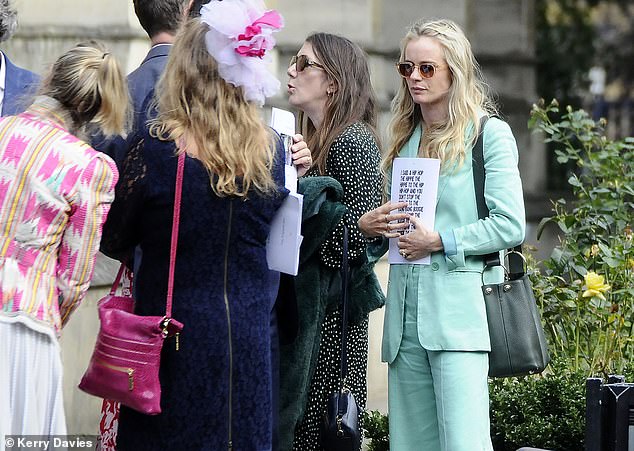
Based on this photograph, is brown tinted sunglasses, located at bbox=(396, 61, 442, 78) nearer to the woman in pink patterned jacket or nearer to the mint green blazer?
the mint green blazer

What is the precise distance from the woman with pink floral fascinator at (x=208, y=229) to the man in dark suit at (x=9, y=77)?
3.30 ft

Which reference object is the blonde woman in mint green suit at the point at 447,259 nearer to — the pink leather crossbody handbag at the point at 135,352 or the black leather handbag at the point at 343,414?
the black leather handbag at the point at 343,414

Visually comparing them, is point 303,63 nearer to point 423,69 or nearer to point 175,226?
point 423,69

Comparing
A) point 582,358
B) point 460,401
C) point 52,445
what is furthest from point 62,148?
point 582,358

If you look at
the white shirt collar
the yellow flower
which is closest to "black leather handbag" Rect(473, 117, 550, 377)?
the yellow flower

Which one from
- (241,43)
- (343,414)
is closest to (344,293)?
(343,414)

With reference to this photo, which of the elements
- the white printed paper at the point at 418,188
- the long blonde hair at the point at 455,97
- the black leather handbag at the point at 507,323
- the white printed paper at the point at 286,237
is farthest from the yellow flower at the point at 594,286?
the white printed paper at the point at 286,237

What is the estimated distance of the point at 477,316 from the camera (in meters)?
4.12

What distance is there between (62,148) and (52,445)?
34.2 inches

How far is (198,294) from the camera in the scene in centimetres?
367

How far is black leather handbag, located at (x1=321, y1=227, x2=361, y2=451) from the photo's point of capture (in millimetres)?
4328

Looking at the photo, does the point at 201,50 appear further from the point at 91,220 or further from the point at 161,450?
the point at 161,450

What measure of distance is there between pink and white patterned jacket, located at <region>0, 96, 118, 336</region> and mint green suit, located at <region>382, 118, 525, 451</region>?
1130 mm

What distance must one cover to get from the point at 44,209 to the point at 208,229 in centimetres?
47
